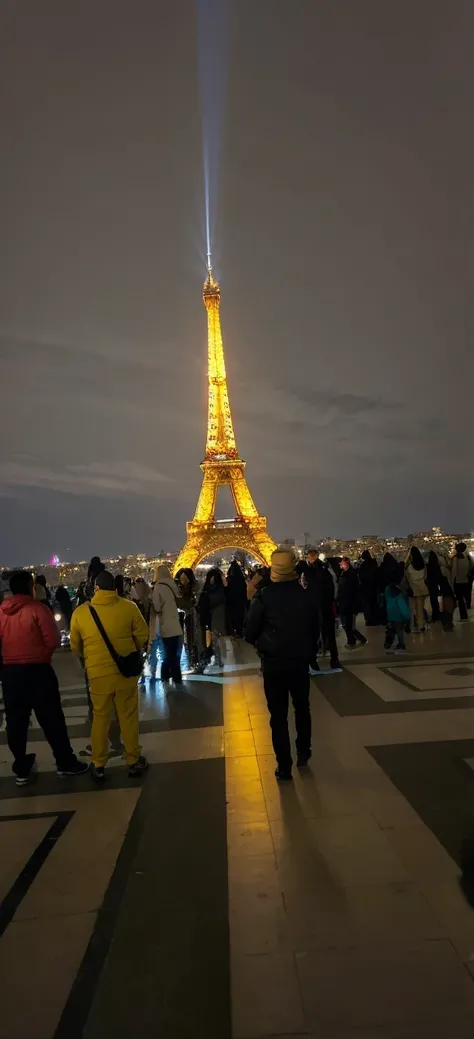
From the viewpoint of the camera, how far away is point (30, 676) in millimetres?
5566

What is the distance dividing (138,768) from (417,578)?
795 cm

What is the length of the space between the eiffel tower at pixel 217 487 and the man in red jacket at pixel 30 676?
1725 inches

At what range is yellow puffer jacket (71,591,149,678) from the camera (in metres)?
5.26

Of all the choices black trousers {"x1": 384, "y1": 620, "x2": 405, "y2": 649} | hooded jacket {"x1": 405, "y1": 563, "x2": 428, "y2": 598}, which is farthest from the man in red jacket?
hooded jacket {"x1": 405, "y1": 563, "x2": 428, "y2": 598}

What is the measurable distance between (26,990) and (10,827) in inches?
73.7

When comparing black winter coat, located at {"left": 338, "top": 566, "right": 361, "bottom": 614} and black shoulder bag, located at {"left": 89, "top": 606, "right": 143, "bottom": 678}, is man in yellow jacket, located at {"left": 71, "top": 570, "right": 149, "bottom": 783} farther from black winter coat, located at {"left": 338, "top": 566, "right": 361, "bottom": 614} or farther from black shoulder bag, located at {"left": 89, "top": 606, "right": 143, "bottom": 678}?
black winter coat, located at {"left": 338, "top": 566, "right": 361, "bottom": 614}

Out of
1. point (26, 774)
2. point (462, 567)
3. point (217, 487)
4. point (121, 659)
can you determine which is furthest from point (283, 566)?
point (217, 487)

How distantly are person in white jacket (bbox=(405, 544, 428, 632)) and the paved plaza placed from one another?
5915mm

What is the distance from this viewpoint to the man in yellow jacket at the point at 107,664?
17.2 feet

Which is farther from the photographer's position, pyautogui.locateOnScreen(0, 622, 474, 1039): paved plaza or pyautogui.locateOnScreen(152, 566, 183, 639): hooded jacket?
pyautogui.locateOnScreen(152, 566, 183, 639): hooded jacket

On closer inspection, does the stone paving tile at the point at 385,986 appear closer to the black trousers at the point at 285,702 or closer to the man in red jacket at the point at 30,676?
the black trousers at the point at 285,702

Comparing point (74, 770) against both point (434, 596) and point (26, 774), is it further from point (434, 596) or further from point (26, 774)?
point (434, 596)

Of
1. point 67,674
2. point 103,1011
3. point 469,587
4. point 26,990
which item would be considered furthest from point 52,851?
point 469,587

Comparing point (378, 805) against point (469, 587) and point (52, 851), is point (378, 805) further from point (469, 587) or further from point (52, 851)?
point (469, 587)
